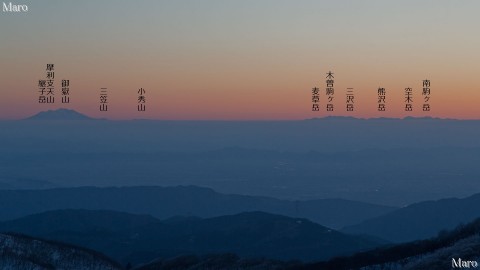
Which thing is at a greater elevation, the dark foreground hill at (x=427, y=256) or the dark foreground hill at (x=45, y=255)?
the dark foreground hill at (x=427, y=256)

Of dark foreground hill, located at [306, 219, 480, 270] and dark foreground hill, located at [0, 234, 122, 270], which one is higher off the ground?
dark foreground hill, located at [306, 219, 480, 270]

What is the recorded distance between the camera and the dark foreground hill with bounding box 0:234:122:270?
93.2m

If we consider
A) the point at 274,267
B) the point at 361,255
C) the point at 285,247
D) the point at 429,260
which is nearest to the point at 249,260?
the point at 274,267

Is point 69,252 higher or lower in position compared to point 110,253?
higher

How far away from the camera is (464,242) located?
2874 inches

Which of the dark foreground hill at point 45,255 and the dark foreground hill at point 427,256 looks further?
the dark foreground hill at point 45,255

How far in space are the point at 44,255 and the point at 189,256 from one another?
21.7 meters

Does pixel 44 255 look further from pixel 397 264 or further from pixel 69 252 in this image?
pixel 397 264

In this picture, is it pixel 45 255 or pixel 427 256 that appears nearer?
pixel 427 256

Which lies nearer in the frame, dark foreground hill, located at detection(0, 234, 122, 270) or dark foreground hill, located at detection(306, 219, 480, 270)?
dark foreground hill, located at detection(306, 219, 480, 270)

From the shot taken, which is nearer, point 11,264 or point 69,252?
point 11,264

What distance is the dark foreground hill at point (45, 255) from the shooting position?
306 ft

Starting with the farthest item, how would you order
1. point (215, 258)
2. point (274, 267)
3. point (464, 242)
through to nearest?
1. point (215, 258)
2. point (274, 267)
3. point (464, 242)

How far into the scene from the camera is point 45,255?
101 m
